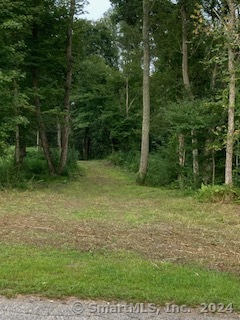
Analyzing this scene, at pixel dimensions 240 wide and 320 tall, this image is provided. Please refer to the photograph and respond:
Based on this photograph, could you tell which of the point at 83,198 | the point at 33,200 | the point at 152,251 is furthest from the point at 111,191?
the point at 152,251

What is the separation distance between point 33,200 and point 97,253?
6.26 metres

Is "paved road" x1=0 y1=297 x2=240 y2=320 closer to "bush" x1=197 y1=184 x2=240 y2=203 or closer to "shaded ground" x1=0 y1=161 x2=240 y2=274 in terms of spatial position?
"shaded ground" x1=0 y1=161 x2=240 y2=274

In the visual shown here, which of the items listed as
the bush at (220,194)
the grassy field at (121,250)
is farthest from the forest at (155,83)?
the grassy field at (121,250)

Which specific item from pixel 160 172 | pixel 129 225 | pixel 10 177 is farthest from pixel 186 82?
pixel 129 225

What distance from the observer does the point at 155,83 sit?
2111 cm

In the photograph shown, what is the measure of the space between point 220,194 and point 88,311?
905cm

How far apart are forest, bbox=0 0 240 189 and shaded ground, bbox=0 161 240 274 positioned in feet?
8.11

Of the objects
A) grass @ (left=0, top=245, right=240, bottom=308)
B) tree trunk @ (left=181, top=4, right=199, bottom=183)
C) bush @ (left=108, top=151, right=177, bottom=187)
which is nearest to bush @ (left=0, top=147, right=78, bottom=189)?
bush @ (left=108, top=151, right=177, bottom=187)

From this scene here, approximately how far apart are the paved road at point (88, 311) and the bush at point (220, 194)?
334 inches

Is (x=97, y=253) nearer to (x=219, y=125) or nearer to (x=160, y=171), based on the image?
(x=219, y=125)

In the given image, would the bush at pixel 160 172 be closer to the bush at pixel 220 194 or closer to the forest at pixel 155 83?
the forest at pixel 155 83

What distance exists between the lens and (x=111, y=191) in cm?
1514

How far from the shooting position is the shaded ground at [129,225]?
20.6 feet

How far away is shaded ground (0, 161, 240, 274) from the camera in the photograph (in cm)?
627
